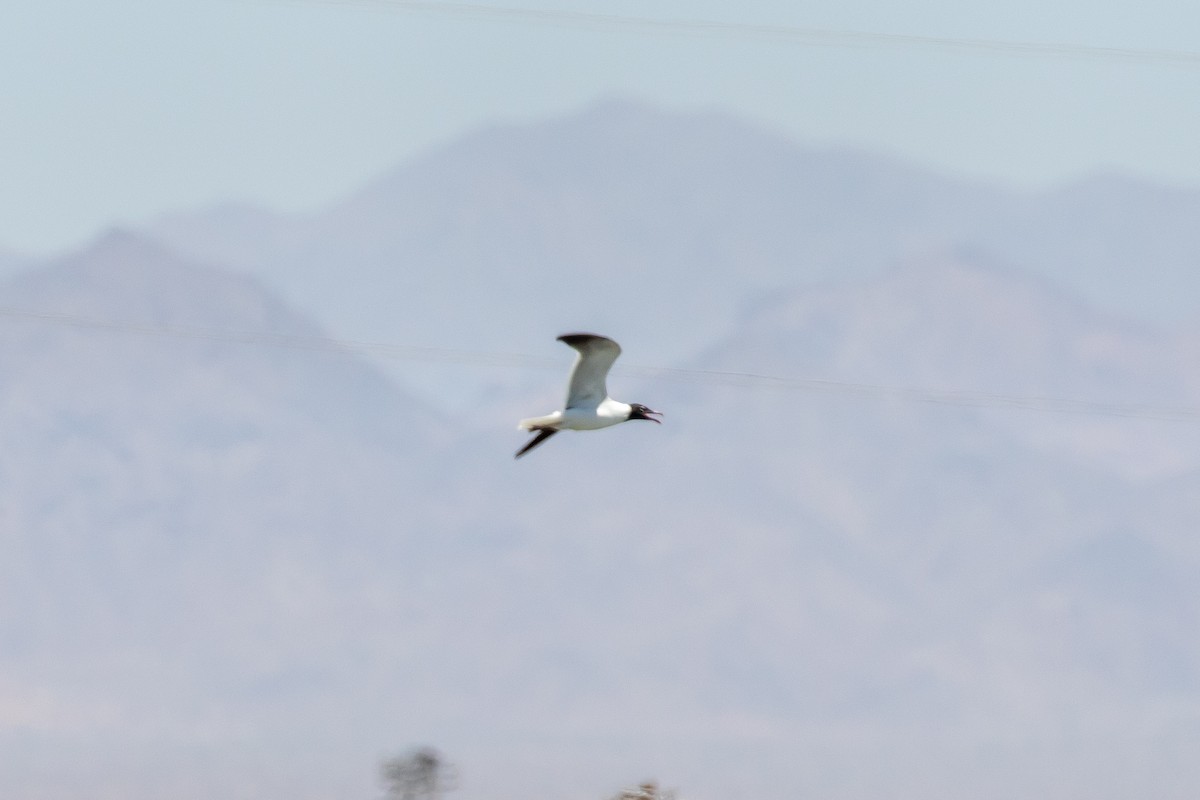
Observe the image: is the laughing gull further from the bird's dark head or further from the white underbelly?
the bird's dark head

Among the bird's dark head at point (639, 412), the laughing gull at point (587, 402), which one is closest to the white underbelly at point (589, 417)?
the laughing gull at point (587, 402)

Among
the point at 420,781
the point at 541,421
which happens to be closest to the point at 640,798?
the point at 541,421

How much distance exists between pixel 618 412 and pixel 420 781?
29.0m

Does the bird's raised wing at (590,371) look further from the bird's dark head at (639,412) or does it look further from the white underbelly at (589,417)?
the bird's dark head at (639,412)

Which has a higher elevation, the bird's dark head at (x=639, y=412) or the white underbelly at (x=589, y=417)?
the bird's dark head at (x=639, y=412)

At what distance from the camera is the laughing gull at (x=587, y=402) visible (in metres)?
61.0

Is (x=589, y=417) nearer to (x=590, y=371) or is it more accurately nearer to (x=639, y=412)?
(x=590, y=371)

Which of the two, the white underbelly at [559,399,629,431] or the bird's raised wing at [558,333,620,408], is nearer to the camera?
the bird's raised wing at [558,333,620,408]

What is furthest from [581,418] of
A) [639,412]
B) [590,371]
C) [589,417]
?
[639,412]

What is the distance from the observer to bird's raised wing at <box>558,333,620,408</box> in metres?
60.4

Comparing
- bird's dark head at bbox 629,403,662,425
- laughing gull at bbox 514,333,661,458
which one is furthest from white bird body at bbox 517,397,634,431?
bird's dark head at bbox 629,403,662,425

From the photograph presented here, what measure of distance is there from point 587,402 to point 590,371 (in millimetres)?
1015

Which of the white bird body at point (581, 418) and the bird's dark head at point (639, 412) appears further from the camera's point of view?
the bird's dark head at point (639, 412)

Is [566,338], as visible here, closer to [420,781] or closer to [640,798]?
[640,798]
